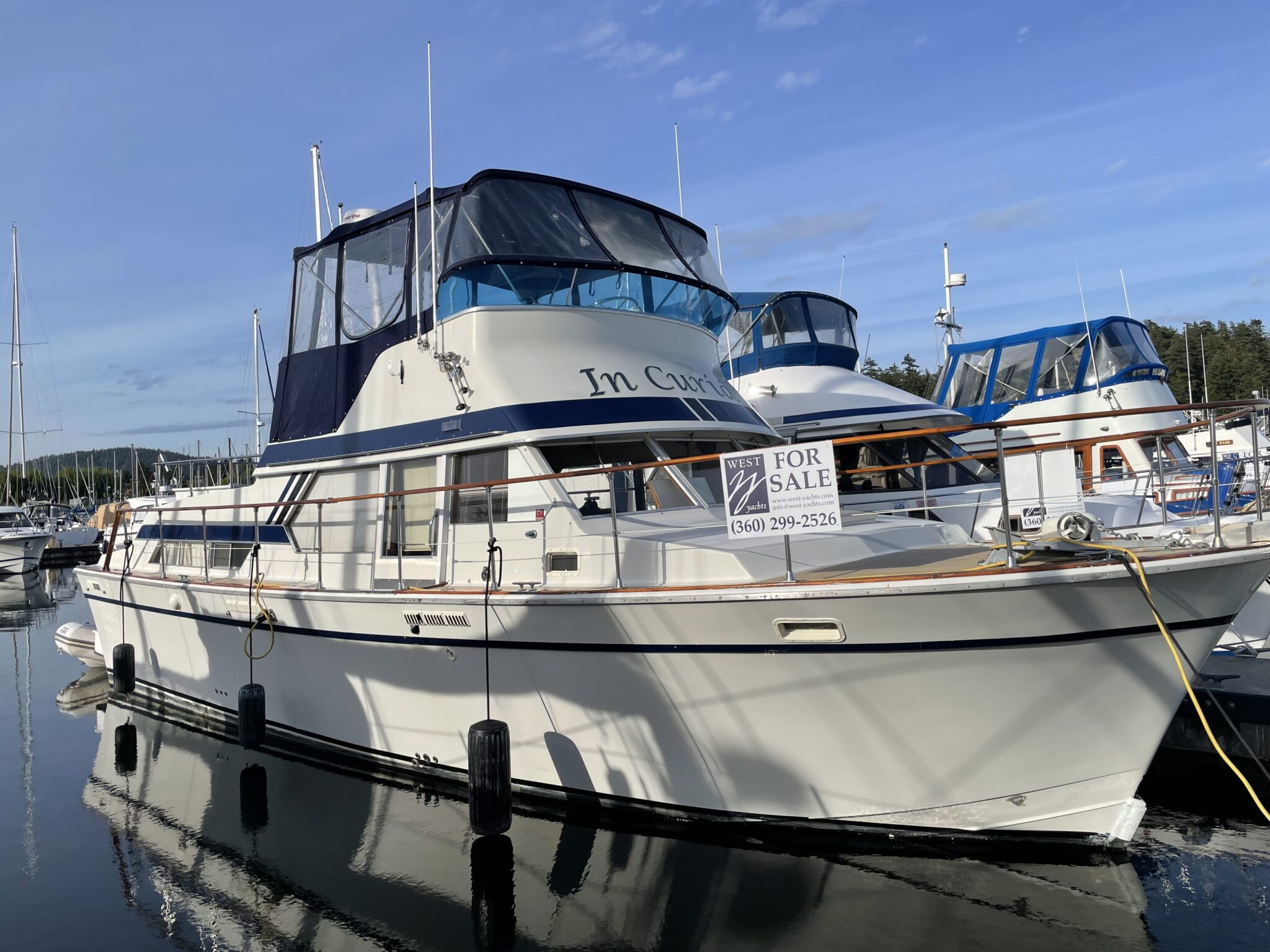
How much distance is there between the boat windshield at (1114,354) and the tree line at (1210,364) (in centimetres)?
2609

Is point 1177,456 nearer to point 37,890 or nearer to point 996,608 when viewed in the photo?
point 996,608

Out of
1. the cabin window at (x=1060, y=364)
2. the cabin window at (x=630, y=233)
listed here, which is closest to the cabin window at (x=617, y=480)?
the cabin window at (x=630, y=233)

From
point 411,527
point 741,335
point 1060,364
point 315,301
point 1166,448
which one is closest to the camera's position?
point 411,527

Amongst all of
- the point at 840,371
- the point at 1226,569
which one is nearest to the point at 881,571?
the point at 1226,569

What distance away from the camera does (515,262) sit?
702cm

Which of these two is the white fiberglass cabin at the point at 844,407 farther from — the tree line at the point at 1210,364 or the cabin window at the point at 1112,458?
the tree line at the point at 1210,364

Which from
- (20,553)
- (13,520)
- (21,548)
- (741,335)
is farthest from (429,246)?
(13,520)

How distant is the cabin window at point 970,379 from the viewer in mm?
15992

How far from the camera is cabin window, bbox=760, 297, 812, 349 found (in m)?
14.9

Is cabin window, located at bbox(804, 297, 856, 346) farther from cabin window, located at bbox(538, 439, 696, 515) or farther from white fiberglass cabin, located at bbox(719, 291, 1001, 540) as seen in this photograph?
cabin window, located at bbox(538, 439, 696, 515)

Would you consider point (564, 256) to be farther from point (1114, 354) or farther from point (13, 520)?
point (13, 520)

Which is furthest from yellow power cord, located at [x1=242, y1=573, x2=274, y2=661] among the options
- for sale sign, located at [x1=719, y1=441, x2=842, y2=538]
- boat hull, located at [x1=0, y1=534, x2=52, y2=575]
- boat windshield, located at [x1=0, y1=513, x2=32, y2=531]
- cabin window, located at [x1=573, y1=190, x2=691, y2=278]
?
boat windshield, located at [x1=0, y1=513, x2=32, y2=531]

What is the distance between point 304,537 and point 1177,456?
1416 cm

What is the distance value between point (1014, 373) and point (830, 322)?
3.41 metres
